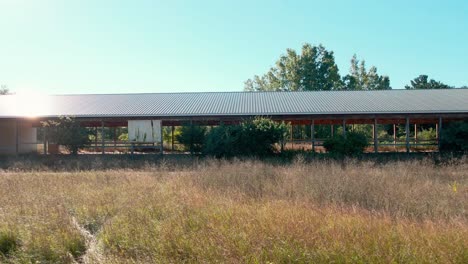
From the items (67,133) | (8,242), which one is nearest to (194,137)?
(67,133)

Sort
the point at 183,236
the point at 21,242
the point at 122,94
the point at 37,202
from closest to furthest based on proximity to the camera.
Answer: the point at 183,236
the point at 21,242
the point at 37,202
the point at 122,94

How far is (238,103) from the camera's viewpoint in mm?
25125

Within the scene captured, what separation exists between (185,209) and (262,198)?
1841mm

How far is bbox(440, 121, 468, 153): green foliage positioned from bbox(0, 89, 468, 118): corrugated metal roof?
3.76 feet

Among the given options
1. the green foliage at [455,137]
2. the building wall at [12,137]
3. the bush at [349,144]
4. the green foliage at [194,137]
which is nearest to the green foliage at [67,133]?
the building wall at [12,137]

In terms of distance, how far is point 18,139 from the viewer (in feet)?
84.1

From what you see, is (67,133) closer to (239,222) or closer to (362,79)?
(239,222)

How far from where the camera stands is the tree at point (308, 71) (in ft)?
164

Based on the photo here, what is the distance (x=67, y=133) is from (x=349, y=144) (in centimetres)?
1591

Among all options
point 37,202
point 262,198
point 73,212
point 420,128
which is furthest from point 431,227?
point 420,128

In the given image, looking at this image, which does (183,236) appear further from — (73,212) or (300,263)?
(73,212)

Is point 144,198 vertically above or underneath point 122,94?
underneath

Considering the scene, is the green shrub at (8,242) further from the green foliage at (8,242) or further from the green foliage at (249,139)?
the green foliage at (249,139)

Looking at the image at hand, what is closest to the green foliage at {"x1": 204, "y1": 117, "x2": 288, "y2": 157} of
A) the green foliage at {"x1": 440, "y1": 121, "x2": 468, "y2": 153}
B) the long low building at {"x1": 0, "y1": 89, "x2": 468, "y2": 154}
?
the long low building at {"x1": 0, "y1": 89, "x2": 468, "y2": 154}
